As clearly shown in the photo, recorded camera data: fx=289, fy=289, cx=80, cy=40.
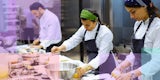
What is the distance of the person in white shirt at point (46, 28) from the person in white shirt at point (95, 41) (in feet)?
1.06

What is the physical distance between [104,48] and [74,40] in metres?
0.28

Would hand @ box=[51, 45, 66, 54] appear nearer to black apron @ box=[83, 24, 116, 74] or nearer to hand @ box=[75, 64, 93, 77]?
black apron @ box=[83, 24, 116, 74]

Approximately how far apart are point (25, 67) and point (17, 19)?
1.68 feet

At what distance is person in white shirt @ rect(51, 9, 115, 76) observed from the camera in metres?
1.68

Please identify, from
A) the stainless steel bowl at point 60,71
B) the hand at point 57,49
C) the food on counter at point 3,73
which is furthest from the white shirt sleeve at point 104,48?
the food on counter at point 3,73

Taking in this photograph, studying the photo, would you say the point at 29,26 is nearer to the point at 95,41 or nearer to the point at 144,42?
the point at 95,41

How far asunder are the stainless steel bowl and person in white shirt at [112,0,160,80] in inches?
10.7

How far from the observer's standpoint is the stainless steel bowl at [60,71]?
5.39 feet

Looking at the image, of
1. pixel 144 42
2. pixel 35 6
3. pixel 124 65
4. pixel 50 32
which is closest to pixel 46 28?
pixel 50 32

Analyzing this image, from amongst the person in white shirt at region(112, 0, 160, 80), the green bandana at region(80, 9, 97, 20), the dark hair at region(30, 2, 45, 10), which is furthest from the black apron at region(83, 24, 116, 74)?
the dark hair at region(30, 2, 45, 10)

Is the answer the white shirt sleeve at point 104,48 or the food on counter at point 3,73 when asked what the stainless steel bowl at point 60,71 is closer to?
the white shirt sleeve at point 104,48

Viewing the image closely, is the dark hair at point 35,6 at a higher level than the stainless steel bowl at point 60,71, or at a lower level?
higher

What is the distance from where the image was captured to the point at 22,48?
2.08 m

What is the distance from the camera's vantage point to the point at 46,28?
2127 millimetres
